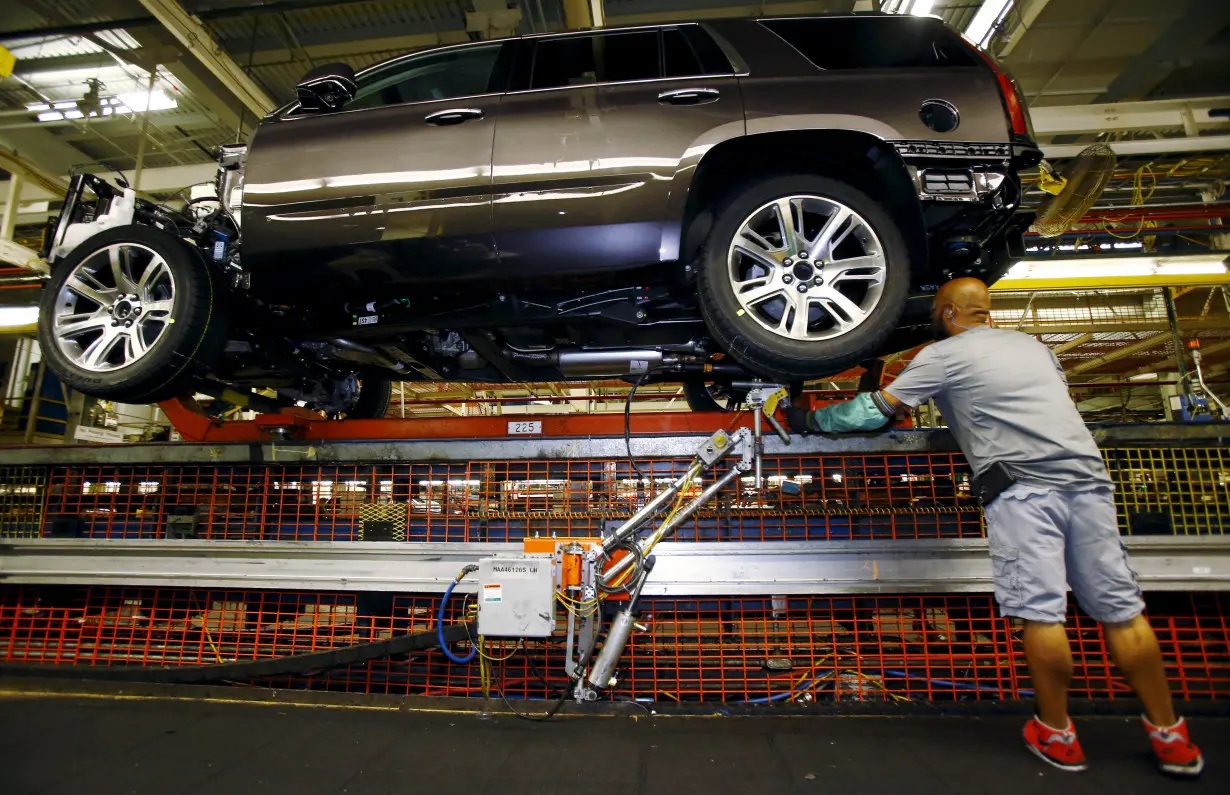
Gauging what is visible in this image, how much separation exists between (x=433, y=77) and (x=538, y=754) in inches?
114

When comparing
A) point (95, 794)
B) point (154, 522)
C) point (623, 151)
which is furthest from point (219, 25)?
point (95, 794)

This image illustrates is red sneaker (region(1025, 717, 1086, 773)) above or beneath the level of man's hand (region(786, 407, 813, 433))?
beneath

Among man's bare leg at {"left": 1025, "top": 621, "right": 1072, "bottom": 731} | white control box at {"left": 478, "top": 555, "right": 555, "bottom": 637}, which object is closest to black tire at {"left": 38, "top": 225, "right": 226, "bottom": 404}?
white control box at {"left": 478, "top": 555, "right": 555, "bottom": 637}

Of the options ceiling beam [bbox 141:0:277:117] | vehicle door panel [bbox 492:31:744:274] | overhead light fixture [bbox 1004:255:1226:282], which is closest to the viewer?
vehicle door panel [bbox 492:31:744:274]

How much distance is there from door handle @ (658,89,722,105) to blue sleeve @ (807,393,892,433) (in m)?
1.29

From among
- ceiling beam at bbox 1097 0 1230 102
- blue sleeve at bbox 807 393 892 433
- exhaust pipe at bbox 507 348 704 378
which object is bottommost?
blue sleeve at bbox 807 393 892 433

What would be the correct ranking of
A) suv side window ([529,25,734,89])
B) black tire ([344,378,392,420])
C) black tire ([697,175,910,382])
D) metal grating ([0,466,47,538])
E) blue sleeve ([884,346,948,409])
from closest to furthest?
1. blue sleeve ([884,346,948,409])
2. black tire ([697,175,910,382])
3. suv side window ([529,25,734,89])
4. metal grating ([0,466,47,538])
5. black tire ([344,378,392,420])

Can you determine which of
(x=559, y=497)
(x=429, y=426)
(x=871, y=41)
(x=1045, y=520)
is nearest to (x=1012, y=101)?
(x=871, y=41)

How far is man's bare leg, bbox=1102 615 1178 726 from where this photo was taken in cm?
159

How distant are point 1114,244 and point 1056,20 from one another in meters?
1.99

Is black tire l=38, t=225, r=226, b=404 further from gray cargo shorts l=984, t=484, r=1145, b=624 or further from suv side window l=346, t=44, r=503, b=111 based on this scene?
gray cargo shorts l=984, t=484, r=1145, b=624

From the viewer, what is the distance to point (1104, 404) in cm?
1313

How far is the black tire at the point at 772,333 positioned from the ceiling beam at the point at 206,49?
418cm

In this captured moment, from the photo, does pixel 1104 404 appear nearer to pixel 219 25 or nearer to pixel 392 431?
pixel 392 431
